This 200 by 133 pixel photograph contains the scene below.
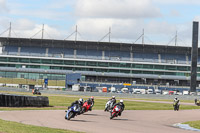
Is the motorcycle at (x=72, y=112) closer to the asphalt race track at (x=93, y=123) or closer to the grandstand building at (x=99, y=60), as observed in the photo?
the asphalt race track at (x=93, y=123)

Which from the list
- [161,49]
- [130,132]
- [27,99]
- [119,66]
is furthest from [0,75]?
[130,132]

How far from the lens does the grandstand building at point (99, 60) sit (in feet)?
437

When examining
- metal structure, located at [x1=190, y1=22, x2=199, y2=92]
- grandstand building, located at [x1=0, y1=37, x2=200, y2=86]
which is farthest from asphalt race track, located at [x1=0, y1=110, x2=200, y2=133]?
grandstand building, located at [x1=0, y1=37, x2=200, y2=86]

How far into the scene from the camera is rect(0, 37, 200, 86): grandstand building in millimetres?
133125

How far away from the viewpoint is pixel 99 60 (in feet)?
438

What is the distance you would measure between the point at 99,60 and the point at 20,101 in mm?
98620

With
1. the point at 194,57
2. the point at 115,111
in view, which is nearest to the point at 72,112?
the point at 115,111

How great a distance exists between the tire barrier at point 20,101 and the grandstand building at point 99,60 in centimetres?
9178

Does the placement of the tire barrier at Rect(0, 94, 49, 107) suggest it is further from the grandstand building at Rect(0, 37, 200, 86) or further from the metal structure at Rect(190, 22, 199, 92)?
the grandstand building at Rect(0, 37, 200, 86)

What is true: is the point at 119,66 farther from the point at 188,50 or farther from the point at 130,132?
the point at 130,132

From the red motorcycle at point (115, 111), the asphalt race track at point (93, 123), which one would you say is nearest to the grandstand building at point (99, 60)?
the red motorcycle at point (115, 111)

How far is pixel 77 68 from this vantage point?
439 feet

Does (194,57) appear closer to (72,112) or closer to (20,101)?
(20,101)

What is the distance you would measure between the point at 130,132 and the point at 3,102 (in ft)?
56.5
